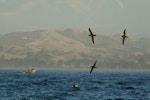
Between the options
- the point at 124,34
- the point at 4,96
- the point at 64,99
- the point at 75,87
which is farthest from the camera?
the point at 75,87

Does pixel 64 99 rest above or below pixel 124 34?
below

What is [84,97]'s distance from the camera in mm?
82750

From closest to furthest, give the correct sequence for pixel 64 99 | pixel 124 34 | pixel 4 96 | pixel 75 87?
pixel 124 34, pixel 64 99, pixel 4 96, pixel 75 87

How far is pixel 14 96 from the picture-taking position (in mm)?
83812

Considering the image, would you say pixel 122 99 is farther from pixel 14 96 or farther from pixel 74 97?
pixel 14 96

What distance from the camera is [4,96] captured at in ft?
276

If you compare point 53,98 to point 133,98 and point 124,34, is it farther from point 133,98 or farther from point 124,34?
point 124,34

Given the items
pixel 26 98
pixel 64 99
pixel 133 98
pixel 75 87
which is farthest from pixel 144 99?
pixel 75 87

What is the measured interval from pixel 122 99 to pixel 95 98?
4435 mm

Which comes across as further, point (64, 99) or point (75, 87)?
point (75, 87)

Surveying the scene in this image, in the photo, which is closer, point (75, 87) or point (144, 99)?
point (144, 99)

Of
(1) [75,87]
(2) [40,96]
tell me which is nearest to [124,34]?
(2) [40,96]

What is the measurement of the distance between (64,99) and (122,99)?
954cm

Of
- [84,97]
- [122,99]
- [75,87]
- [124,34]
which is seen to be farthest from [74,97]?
[124,34]
